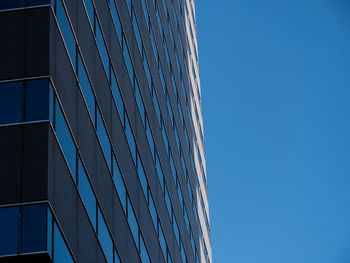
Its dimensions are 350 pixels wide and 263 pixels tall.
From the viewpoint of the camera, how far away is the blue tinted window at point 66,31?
23706mm

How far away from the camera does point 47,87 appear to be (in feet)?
70.9

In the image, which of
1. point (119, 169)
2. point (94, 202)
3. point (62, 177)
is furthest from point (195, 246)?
point (62, 177)

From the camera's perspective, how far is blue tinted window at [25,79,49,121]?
21.3 meters

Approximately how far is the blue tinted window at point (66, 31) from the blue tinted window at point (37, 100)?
2.66 metres

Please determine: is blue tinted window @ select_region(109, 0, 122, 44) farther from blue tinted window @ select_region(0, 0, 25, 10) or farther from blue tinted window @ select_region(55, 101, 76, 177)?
blue tinted window @ select_region(55, 101, 76, 177)

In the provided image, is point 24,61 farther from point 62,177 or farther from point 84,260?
point 84,260

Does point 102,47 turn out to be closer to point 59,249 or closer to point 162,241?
point 59,249

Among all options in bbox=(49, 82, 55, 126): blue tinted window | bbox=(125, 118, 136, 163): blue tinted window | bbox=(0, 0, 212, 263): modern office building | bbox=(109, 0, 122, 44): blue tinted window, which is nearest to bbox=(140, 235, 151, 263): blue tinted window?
bbox=(0, 0, 212, 263): modern office building

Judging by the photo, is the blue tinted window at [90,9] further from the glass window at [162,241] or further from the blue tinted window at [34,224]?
the glass window at [162,241]

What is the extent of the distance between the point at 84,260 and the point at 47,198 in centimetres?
403

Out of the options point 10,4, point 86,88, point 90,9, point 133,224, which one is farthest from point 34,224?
point 133,224

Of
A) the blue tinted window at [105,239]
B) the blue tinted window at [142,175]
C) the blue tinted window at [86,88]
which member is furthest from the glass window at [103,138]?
the blue tinted window at [142,175]

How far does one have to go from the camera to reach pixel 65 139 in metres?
22.5

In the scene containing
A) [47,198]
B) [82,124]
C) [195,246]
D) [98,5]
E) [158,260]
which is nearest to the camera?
[47,198]
